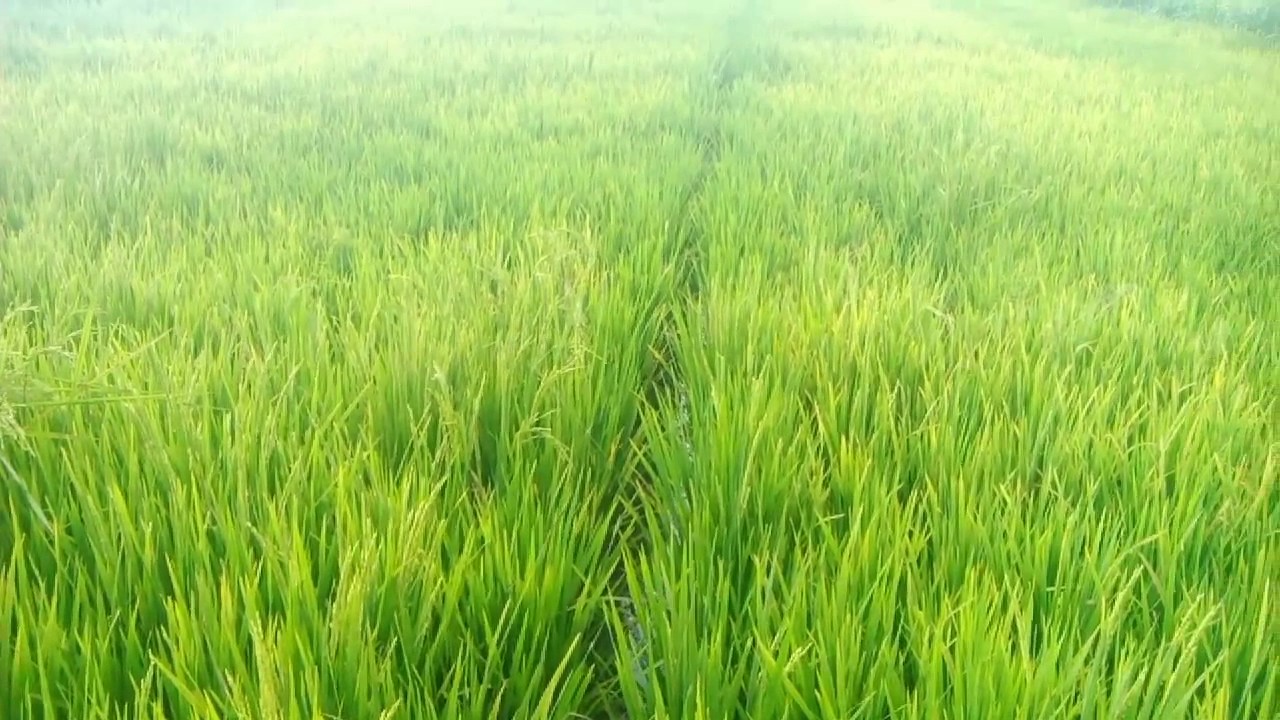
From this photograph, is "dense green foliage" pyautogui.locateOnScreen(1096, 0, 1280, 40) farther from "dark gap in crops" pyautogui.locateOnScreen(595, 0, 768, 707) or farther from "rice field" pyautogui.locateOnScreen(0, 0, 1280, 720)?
"dark gap in crops" pyautogui.locateOnScreen(595, 0, 768, 707)

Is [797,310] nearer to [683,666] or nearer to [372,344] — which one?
[372,344]

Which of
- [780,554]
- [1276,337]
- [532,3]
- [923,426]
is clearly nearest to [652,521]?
[780,554]

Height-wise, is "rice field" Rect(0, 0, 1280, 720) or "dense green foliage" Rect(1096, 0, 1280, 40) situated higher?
"dense green foliage" Rect(1096, 0, 1280, 40)

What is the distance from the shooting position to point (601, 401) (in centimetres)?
79

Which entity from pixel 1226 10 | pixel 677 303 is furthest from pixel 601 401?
pixel 1226 10

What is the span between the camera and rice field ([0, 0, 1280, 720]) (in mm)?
449

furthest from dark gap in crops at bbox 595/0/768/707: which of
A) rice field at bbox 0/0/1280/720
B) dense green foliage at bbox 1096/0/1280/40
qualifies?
dense green foliage at bbox 1096/0/1280/40

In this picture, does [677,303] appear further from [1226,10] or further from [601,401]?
[1226,10]

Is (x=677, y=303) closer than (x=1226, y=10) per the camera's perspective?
Yes

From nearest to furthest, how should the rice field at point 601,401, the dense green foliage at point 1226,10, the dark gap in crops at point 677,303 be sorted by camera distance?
the rice field at point 601,401 < the dark gap in crops at point 677,303 < the dense green foliage at point 1226,10

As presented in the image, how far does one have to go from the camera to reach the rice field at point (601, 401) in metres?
0.45

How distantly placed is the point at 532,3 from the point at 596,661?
8.03 ft

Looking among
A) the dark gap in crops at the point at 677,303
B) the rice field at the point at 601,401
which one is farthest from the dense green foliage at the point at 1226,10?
the dark gap in crops at the point at 677,303

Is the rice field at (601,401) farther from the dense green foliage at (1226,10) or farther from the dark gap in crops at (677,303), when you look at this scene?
the dense green foliage at (1226,10)
